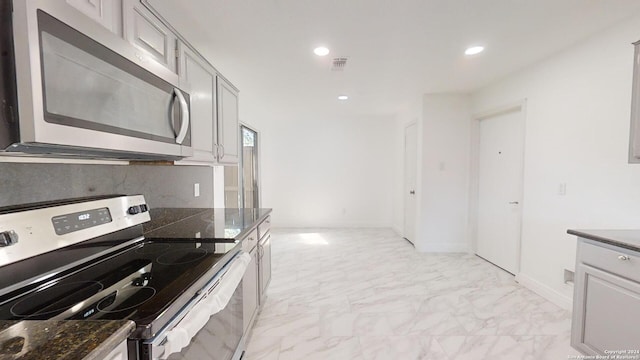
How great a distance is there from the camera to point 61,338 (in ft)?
2.16

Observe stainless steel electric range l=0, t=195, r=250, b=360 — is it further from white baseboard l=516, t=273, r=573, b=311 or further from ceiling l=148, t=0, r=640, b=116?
white baseboard l=516, t=273, r=573, b=311

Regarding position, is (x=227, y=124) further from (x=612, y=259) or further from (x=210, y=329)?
(x=612, y=259)

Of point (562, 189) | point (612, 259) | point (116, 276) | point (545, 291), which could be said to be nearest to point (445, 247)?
point (545, 291)

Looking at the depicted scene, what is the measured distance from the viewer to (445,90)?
396 cm

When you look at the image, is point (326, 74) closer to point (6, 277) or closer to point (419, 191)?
point (419, 191)

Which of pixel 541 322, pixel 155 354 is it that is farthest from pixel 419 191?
pixel 155 354

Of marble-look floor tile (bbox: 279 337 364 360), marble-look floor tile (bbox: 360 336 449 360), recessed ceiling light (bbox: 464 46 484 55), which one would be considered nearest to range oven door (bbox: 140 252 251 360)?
marble-look floor tile (bbox: 279 337 364 360)

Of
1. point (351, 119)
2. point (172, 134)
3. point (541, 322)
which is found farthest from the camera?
point (351, 119)

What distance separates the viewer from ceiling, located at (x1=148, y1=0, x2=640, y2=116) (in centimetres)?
191

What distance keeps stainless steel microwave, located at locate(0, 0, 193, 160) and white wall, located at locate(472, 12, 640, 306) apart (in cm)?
316

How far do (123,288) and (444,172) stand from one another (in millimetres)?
4131

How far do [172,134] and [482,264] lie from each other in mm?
3992

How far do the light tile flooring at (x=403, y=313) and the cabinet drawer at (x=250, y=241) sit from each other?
73cm

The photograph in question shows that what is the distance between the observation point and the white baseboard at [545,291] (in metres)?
2.58
